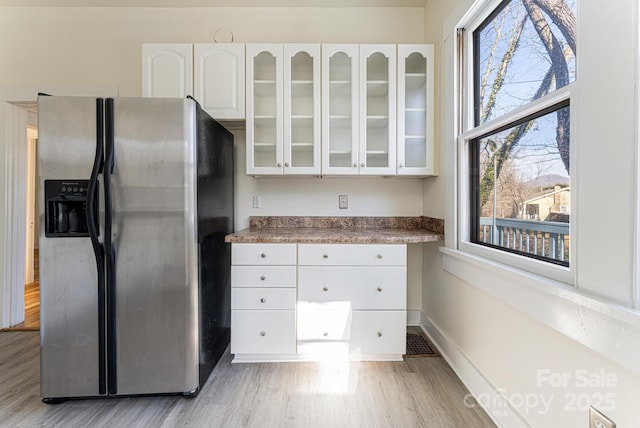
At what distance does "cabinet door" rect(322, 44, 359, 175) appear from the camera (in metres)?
2.17

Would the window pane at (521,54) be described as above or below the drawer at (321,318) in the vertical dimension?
above

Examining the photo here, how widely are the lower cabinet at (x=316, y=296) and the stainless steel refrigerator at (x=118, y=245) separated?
38cm

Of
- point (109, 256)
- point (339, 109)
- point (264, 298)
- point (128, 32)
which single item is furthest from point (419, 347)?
point (128, 32)

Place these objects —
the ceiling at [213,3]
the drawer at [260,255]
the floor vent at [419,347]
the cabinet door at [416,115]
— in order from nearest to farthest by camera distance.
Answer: the drawer at [260,255]
the floor vent at [419,347]
the cabinet door at [416,115]
the ceiling at [213,3]

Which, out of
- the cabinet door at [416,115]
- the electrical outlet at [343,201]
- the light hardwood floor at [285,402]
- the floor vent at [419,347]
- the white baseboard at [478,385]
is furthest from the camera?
the electrical outlet at [343,201]

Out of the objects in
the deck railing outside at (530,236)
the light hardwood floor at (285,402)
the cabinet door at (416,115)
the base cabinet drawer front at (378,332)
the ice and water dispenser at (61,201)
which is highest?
the cabinet door at (416,115)

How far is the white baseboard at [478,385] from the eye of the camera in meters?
1.34

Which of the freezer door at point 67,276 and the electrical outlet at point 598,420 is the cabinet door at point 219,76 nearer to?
the freezer door at point 67,276

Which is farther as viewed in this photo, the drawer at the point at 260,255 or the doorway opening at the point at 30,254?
the doorway opening at the point at 30,254

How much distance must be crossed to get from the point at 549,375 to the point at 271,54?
242 centimetres

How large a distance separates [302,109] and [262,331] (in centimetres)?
161

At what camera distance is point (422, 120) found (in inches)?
87.9

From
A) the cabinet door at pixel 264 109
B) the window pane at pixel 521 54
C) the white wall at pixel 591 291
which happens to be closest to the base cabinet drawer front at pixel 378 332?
the white wall at pixel 591 291

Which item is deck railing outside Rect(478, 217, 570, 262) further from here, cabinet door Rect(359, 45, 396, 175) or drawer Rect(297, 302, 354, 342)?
drawer Rect(297, 302, 354, 342)
